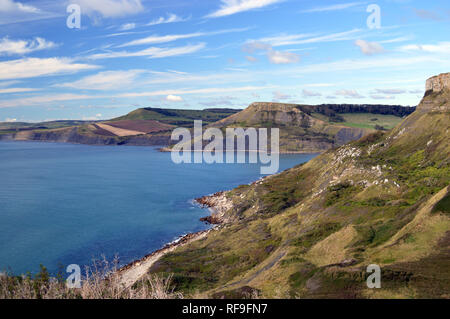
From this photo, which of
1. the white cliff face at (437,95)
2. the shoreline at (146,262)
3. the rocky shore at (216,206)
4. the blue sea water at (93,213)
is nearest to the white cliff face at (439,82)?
the white cliff face at (437,95)

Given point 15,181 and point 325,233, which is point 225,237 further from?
point 15,181

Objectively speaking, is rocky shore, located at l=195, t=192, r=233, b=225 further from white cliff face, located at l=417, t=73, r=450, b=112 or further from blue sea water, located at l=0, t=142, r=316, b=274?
white cliff face, located at l=417, t=73, r=450, b=112

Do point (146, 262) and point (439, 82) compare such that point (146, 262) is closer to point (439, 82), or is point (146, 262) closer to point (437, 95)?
point (437, 95)

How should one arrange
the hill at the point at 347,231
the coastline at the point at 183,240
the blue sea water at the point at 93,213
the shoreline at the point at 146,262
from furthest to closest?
the blue sea water at the point at 93,213 < the coastline at the point at 183,240 < the shoreline at the point at 146,262 < the hill at the point at 347,231

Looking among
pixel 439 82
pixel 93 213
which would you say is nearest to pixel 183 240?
pixel 93 213

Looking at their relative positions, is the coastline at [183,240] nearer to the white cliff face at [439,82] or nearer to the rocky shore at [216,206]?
the rocky shore at [216,206]
